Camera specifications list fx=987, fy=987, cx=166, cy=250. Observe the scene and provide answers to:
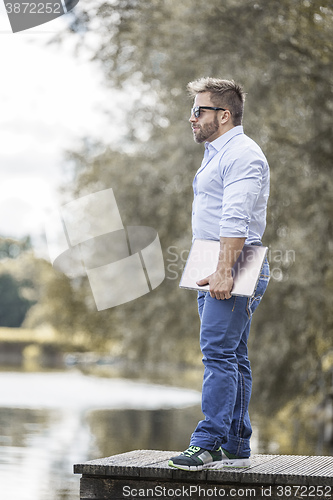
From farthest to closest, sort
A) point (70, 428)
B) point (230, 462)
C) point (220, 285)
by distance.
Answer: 1. point (70, 428)
2. point (230, 462)
3. point (220, 285)

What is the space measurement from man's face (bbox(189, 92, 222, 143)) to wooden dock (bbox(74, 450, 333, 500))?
1608mm

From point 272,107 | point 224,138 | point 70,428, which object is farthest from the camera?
point 70,428

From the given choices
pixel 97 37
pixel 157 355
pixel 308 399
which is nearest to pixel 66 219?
pixel 157 355

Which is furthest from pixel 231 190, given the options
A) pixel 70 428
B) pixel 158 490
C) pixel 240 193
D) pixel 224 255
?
pixel 70 428

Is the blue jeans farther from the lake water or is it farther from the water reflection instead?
the water reflection

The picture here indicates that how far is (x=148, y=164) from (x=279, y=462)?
41.4 feet

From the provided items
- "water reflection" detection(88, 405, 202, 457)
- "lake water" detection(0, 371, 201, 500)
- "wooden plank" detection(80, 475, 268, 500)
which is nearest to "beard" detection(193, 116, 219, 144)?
"wooden plank" detection(80, 475, 268, 500)

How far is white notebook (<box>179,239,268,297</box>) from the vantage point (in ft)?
14.9

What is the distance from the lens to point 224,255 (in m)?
4.54

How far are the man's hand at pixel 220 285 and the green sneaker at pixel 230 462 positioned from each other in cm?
77

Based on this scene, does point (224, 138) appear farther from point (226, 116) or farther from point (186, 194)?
point (186, 194)

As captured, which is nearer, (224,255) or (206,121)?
(224,255)

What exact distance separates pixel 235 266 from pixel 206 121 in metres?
0.76

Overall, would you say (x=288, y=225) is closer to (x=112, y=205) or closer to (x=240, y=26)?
(x=240, y=26)
